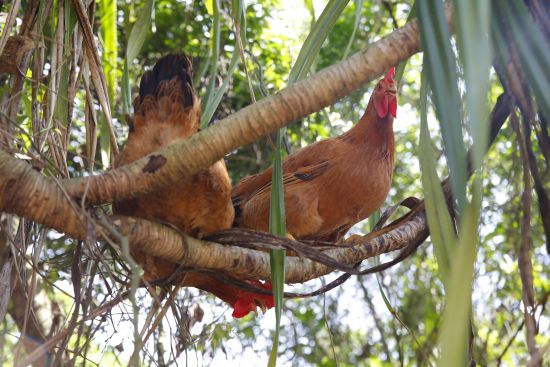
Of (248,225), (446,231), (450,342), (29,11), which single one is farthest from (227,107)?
(450,342)

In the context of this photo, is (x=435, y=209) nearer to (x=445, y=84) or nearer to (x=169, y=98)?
(x=445, y=84)

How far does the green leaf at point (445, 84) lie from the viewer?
1.07 m

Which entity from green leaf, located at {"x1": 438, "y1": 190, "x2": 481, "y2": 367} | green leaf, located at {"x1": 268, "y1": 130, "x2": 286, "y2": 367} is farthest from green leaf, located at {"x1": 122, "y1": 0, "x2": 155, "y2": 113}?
green leaf, located at {"x1": 438, "y1": 190, "x2": 481, "y2": 367}

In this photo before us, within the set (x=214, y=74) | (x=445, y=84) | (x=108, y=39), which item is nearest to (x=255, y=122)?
(x=445, y=84)

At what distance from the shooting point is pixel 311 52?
195 centimetres

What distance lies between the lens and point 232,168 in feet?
15.9

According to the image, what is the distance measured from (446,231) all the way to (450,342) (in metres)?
0.33

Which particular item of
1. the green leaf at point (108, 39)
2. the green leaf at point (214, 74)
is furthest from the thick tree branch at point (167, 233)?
the green leaf at point (108, 39)

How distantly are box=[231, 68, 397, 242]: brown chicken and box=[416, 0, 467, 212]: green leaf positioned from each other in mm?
1550

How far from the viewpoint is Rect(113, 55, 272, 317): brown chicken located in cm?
203

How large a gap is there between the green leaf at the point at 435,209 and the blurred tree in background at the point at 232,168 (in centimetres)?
7

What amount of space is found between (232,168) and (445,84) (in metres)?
3.71

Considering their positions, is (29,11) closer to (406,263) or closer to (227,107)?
(227,107)

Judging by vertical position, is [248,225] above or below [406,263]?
below
